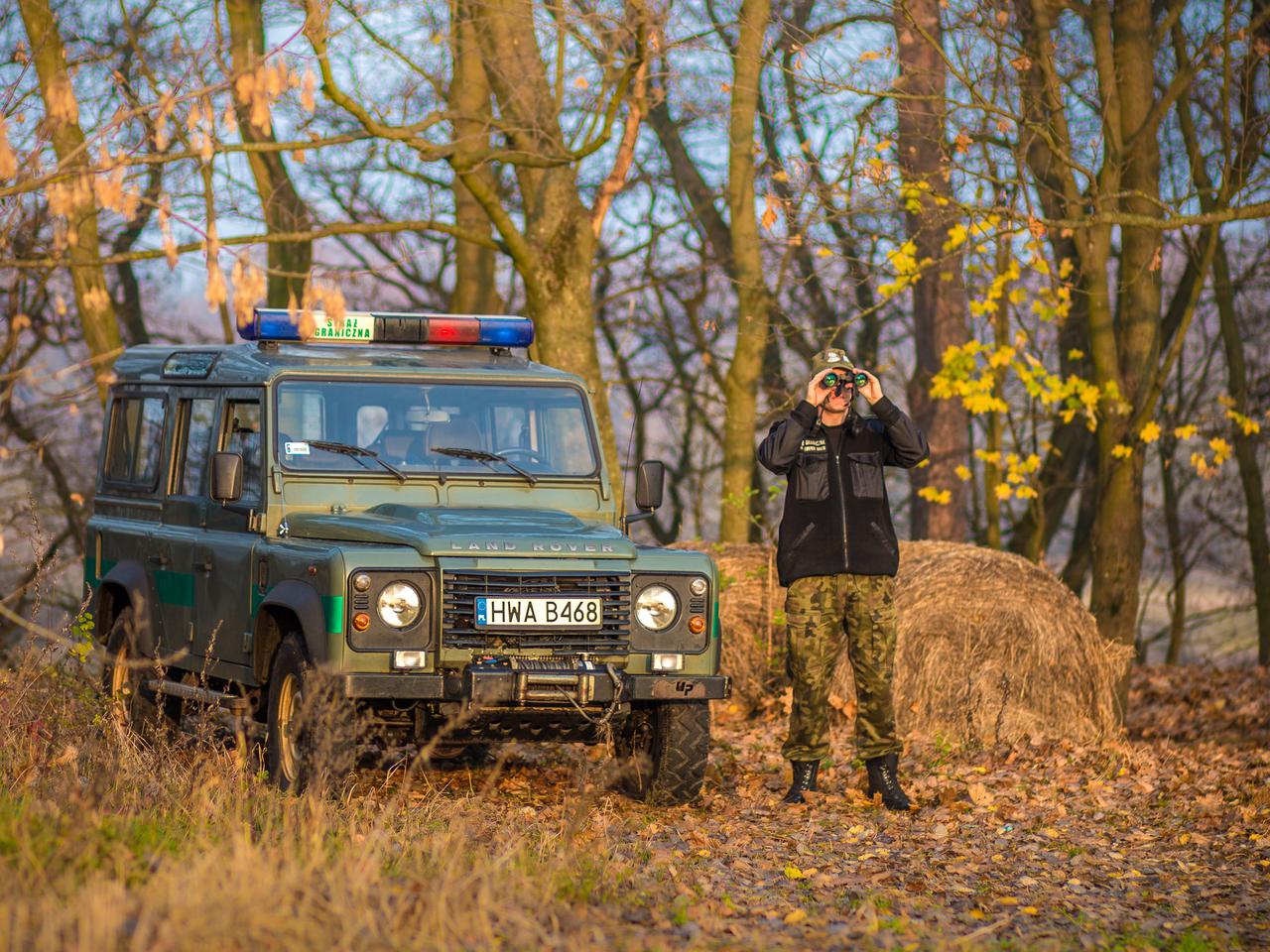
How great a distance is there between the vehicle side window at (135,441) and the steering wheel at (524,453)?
7.31 feet

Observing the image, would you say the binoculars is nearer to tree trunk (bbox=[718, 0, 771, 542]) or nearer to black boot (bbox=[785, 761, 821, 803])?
black boot (bbox=[785, 761, 821, 803])

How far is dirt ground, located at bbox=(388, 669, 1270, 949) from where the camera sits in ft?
19.6

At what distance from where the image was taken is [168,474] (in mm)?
9703

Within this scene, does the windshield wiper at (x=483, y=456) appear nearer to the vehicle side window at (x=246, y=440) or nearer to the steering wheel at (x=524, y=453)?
the steering wheel at (x=524, y=453)

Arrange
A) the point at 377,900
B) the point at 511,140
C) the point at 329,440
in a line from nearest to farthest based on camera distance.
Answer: the point at 377,900, the point at 329,440, the point at 511,140

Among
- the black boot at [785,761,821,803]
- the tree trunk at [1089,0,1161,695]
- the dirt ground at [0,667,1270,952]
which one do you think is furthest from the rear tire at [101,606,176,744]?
the tree trunk at [1089,0,1161,695]

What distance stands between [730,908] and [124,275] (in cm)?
2077

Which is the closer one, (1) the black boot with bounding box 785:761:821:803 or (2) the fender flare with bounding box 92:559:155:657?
(1) the black boot with bounding box 785:761:821:803

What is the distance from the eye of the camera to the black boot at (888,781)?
8.60m

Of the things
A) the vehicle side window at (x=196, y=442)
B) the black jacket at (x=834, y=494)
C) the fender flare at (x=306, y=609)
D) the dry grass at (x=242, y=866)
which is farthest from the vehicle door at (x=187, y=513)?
the black jacket at (x=834, y=494)

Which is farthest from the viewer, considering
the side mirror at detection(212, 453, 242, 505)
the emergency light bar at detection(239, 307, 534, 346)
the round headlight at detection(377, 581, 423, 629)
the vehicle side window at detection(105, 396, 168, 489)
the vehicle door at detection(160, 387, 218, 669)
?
the vehicle side window at detection(105, 396, 168, 489)

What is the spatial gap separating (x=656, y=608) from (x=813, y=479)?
1.13m

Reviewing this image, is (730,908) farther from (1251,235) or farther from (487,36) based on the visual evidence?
(1251,235)

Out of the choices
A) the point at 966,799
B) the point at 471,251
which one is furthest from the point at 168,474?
the point at 471,251
